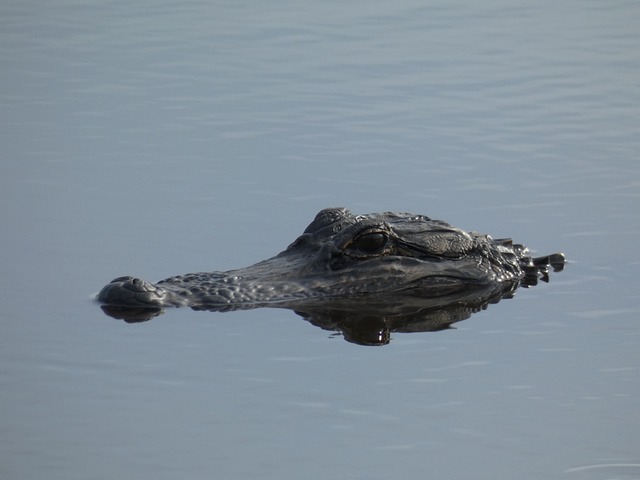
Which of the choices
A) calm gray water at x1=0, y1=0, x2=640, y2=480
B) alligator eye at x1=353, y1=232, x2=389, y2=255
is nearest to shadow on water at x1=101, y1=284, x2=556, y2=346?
calm gray water at x1=0, y1=0, x2=640, y2=480

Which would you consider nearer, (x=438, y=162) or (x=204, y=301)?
(x=204, y=301)

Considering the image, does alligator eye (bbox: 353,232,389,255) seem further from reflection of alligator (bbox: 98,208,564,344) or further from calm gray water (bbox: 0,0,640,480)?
calm gray water (bbox: 0,0,640,480)

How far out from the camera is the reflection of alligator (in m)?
12.1

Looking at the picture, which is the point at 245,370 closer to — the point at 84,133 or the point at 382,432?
the point at 382,432

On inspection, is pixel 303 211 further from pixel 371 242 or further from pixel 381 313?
pixel 381 313

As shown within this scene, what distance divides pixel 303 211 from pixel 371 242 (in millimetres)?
1849

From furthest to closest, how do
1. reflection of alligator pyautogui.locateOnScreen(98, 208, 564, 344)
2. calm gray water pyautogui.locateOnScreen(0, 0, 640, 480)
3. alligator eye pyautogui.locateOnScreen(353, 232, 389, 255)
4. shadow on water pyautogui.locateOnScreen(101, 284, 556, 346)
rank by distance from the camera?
alligator eye pyautogui.locateOnScreen(353, 232, 389, 255) < reflection of alligator pyautogui.locateOnScreen(98, 208, 564, 344) < shadow on water pyautogui.locateOnScreen(101, 284, 556, 346) < calm gray water pyautogui.locateOnScreen(0, 0, 640, 480)

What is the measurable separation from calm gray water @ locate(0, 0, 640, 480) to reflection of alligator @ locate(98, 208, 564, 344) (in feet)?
0.81

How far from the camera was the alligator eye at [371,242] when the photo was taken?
494 inches

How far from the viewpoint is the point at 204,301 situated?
12.0 meters

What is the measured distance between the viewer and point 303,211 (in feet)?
47.0

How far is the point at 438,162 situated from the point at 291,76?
4025 millimetres

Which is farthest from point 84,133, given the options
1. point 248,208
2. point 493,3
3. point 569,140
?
point 493,3

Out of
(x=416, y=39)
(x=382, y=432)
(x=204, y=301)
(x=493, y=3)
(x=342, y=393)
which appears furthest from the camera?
(x=493, y=3)
